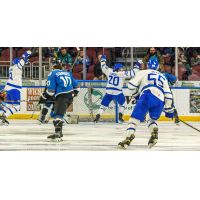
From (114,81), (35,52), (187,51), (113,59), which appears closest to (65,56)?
(35,52)

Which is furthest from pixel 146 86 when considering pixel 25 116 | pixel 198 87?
pixel 25 116

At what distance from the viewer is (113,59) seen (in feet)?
30.5

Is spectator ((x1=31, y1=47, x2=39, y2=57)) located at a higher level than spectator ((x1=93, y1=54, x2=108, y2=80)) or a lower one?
higher

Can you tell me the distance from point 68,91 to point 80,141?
2.30 feet

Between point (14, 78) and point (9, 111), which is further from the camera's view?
point (14, 78)

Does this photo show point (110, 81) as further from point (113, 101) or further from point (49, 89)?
point (49, 89)

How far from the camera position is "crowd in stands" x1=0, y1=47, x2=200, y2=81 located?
898 cm

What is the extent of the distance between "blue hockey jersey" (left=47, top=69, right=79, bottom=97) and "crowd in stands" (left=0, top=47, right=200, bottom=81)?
13.9ft

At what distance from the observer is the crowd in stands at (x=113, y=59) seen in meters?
8.98

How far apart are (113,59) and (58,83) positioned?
510 cm

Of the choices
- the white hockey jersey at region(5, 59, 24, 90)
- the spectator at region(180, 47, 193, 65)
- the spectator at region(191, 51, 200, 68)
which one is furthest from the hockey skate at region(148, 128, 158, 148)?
the spectator at region(180, 47, 193, 65)

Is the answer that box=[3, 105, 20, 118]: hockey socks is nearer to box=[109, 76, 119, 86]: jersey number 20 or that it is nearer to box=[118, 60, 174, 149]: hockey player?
box=[109, 76, 119, 86]: jersey number 20

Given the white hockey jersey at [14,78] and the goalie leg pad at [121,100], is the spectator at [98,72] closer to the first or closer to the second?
the goalie leg pad at [121,100]

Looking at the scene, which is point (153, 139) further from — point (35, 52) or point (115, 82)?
point (35, 52)
